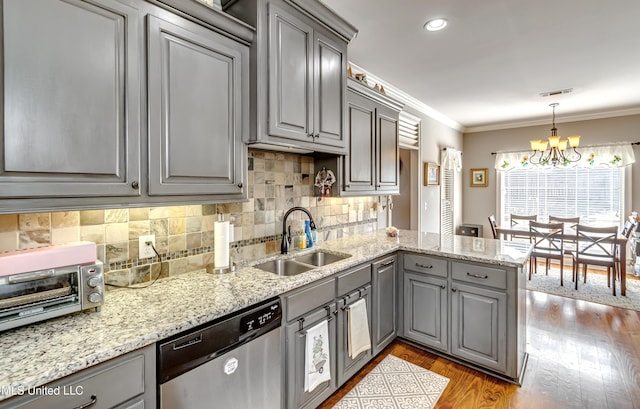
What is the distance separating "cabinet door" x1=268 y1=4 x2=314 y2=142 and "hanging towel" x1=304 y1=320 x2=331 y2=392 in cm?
117

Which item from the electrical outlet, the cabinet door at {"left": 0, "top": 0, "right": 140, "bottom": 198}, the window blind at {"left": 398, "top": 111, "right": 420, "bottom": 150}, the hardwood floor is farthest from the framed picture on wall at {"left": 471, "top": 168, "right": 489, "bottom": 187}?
the cabinet door at {"left": 0, "top": 0, "right": 140, "bottom": 198}

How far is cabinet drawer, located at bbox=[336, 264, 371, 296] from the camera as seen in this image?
1988 millimetres

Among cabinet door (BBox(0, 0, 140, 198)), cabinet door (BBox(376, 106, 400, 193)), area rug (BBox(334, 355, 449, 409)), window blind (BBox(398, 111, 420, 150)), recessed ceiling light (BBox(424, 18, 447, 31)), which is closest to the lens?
cabinet door (BBox(0, 0, 140, 198))

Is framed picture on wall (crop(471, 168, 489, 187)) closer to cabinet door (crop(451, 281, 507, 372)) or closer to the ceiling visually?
the ceiling

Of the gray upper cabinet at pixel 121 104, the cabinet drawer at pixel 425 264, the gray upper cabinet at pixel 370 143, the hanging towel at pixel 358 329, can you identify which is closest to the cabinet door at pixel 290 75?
the gray upper cabinet at pixel 121 104

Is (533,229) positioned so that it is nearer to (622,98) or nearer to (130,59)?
(622,98)

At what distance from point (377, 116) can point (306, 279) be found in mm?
1791

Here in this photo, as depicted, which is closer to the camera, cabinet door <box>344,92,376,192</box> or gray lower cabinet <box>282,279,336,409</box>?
gray lower cabinet <box>282,279,336,409</box>

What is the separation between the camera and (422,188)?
461 centimetres

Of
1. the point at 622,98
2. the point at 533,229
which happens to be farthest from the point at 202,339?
the point at 622,98

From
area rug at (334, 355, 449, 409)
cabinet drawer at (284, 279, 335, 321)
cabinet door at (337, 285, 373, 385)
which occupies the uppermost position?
cabinet drawer at (284, 279, 335, 321)

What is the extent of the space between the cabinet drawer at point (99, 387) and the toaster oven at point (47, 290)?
32 cm

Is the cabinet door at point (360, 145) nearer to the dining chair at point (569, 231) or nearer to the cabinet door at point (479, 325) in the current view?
the cabinet door at point (479, 325)

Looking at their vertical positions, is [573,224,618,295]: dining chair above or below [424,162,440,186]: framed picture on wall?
below
